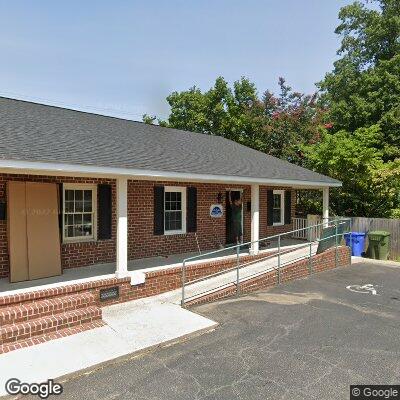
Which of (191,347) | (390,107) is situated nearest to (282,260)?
(191,347)

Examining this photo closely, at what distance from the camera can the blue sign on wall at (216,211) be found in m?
11.8

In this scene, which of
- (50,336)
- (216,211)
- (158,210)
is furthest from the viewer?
(216,211)

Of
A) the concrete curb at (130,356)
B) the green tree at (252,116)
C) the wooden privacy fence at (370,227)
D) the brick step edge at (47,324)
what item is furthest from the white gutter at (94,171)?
the green tree at (252,116)

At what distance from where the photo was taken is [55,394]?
432 cm

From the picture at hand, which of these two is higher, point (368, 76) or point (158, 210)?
Answer: point (368, 76)

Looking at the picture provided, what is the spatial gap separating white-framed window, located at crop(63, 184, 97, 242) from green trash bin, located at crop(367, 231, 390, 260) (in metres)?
10.4

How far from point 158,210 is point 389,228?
31.0ft

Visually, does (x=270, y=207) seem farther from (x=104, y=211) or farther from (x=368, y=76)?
(x=368, y=76)

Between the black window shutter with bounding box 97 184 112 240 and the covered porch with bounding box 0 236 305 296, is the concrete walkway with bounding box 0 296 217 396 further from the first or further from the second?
the black window shutter with bounding box 97 184 112 240

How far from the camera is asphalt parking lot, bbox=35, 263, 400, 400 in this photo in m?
4.39

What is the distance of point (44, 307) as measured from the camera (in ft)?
20.3

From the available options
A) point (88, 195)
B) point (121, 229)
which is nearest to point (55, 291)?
point (121, 229)

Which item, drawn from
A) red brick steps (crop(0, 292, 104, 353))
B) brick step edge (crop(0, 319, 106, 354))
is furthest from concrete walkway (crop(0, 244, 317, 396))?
red brick steps (crop(0, 292, 104, 353))

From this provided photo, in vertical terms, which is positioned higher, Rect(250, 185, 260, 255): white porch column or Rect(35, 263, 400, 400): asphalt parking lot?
Rect(250, 185, 260, 255): white porch column
